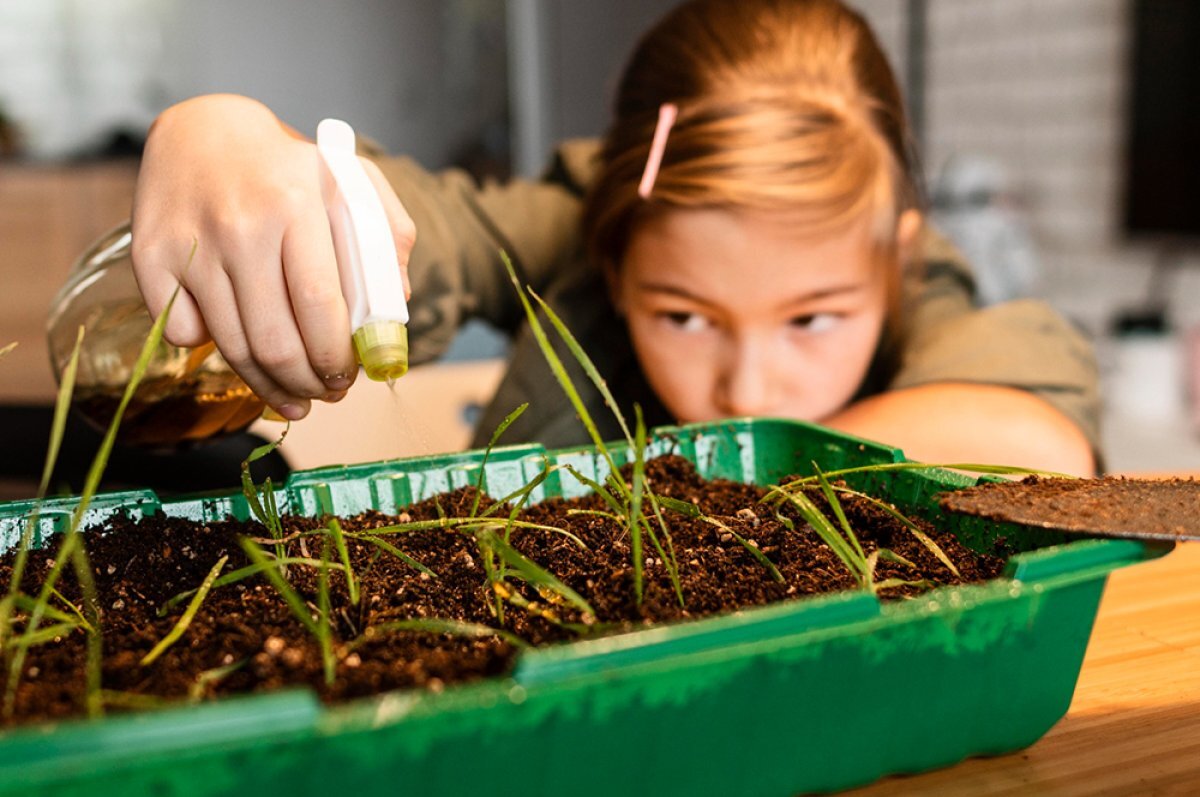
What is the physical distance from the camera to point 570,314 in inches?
43.6

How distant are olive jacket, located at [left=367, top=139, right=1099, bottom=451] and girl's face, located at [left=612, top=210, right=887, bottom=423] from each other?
2.9 inches

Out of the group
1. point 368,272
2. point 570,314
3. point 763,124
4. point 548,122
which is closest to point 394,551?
point 368,272

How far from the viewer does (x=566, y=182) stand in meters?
1.27

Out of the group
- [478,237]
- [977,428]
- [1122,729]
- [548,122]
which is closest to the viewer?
[1122,729]

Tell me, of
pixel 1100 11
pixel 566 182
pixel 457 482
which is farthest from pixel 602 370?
pixel 1100 11

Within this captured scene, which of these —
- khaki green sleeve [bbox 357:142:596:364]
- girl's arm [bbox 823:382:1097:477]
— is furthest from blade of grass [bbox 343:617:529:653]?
khaki green sleeve [bbox 357:142:596:364]

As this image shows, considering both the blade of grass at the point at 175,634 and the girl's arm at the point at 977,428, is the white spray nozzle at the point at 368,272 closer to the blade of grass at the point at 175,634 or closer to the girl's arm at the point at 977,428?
the blade of grass at the point at 175,634

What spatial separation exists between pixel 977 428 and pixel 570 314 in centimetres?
49

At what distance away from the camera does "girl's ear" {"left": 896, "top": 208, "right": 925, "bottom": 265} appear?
993mm

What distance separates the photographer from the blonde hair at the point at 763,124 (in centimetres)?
86

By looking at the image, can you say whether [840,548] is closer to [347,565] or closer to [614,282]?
[347,565]

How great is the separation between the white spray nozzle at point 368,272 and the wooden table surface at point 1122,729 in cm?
25

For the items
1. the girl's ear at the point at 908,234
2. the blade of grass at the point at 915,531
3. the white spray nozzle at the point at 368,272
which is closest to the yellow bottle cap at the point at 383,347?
the white spray nozzle at the point at 368,272

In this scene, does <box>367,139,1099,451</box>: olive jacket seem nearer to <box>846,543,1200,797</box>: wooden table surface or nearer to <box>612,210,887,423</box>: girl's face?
<box>612,210,887,423</box>: girl's face
